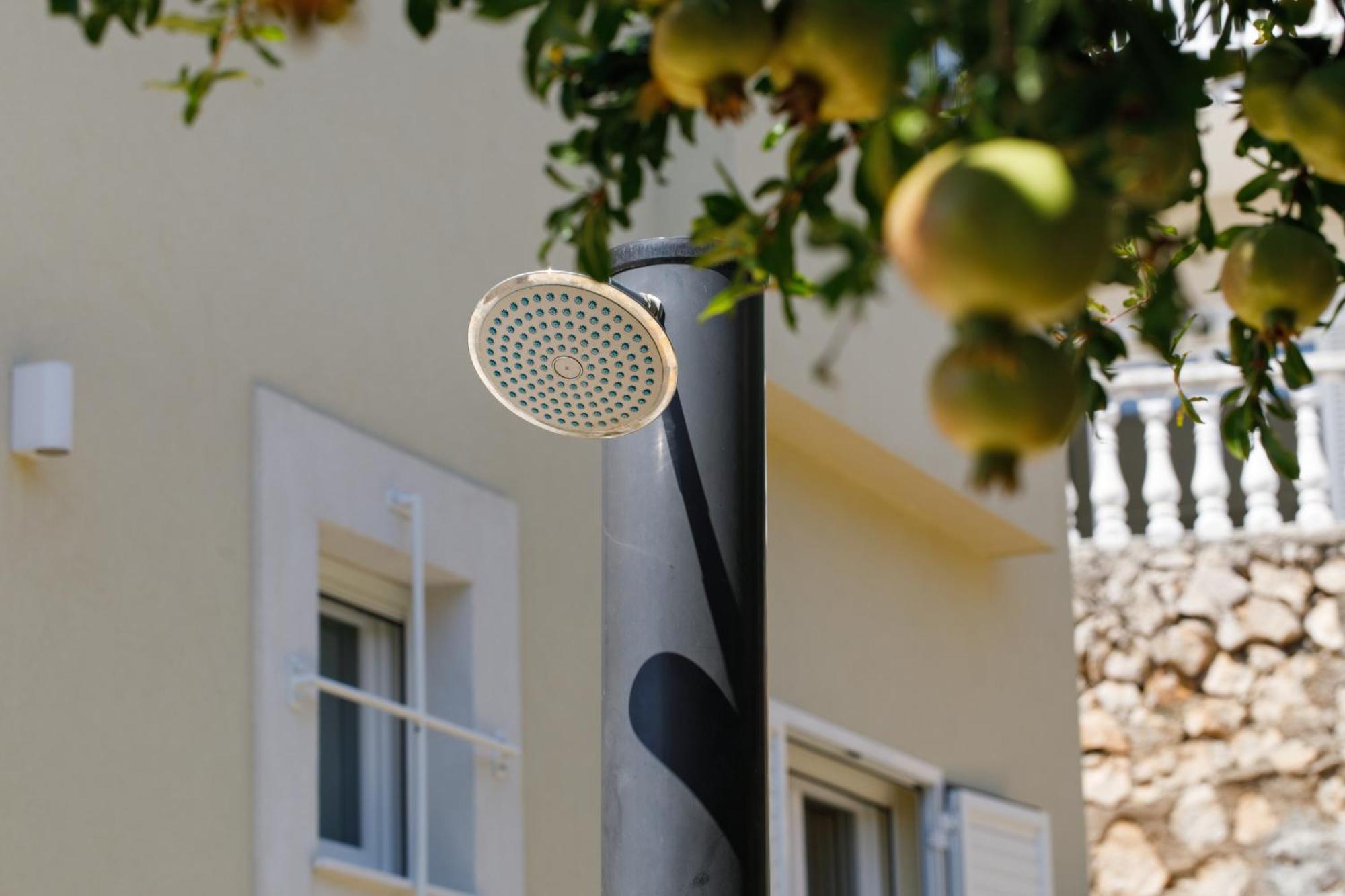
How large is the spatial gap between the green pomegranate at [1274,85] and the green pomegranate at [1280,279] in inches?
2.8

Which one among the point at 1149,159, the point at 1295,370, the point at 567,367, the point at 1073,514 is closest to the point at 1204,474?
the point at 1073,514

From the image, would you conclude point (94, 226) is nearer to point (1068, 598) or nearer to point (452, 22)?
point (452, 22)

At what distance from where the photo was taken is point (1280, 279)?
1.46 metres

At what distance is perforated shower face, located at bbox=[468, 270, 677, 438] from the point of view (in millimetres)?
2943

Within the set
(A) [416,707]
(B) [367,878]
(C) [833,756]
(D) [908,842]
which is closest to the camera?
(B) [367,878]

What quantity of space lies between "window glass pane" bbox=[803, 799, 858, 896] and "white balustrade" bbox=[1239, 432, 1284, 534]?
15.5 feet

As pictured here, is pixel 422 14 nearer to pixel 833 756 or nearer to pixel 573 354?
pixel 573 354

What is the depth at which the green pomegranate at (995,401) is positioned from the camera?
1013mm

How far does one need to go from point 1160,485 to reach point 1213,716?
1.25 m

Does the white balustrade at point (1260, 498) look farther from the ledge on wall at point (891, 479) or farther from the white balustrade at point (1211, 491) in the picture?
the ledge on wall at point (891, 479)

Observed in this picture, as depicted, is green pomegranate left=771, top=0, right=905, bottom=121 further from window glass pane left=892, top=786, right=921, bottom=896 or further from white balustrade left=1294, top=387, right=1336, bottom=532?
white balustrade left=1294, top=387, right=1336, bottom=532

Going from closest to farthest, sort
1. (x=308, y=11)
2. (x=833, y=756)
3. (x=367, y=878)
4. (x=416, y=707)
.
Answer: (x=308, y=11), (x=367, y=878), (x=416, y=707), (x=833, y=756)

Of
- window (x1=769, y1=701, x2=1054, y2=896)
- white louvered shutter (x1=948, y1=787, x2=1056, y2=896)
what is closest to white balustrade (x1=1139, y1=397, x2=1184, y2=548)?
white louvered shutter (x1=948, y1=787, x2=1056, y2=896)

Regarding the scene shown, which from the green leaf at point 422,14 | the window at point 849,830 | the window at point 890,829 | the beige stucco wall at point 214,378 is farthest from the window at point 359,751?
the green leaf at point 422,14
